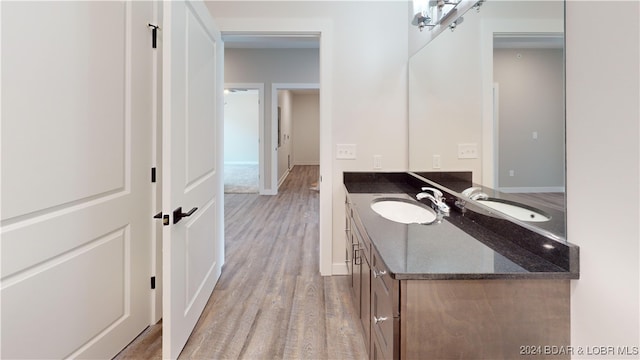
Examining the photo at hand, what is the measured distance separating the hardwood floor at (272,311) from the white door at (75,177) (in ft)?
1.35

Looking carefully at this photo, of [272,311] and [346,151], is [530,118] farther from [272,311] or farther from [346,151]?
[272,311]

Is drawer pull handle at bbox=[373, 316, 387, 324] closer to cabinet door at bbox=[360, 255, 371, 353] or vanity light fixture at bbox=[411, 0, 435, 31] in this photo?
cabinet door at bbox=[360, 255, 371, 353]

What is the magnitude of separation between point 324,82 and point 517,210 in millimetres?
1789

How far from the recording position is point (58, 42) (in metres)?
1.27

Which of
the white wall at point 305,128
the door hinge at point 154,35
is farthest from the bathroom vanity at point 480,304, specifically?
the white wall at point 305,128

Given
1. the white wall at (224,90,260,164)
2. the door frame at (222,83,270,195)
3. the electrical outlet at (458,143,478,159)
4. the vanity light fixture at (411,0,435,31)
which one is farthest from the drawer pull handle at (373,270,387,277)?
the white wall at (224,90,260,164)

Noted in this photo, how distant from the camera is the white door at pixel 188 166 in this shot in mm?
1454

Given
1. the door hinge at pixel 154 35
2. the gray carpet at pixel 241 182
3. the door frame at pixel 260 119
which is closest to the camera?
the door hinge at pixel 154 35

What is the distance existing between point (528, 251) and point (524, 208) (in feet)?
0.64

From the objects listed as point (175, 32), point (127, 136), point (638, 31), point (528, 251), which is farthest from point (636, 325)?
point (127, 136)

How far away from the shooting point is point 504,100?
1324mm

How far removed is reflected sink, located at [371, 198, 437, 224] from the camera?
1788 mm

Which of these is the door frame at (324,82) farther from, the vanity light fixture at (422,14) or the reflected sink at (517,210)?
the reflected sink at (517,210)

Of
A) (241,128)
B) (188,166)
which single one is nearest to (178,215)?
(188,166)
